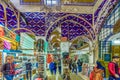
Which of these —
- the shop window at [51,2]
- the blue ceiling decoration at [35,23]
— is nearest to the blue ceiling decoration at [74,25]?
the blue ceiling decoration at [35,23]

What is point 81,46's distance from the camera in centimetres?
328

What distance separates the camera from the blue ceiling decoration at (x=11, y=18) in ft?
10.0

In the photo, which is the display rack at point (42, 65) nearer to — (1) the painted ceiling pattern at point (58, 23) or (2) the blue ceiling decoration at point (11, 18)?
(1) the painted ceiling pattern at point (58, 23)

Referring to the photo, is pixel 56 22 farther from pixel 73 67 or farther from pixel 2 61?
pixel 2 61

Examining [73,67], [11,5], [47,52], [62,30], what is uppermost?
[11,5]

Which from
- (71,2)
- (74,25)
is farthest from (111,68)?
(71,2)

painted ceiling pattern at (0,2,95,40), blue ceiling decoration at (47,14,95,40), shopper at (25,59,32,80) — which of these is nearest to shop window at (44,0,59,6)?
painted ceiling pattern at (0,2,95,40)

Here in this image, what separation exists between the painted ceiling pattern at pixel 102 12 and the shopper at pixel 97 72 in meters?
0.51

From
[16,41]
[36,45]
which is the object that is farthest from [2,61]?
[36,45]

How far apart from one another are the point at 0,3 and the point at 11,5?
169mm

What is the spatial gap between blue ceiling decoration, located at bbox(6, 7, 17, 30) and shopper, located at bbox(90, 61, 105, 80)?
1319 mm

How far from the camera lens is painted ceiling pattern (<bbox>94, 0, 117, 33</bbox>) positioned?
286cm

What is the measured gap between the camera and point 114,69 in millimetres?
2674

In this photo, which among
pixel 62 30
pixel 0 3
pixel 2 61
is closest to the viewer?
pixel 2 61
